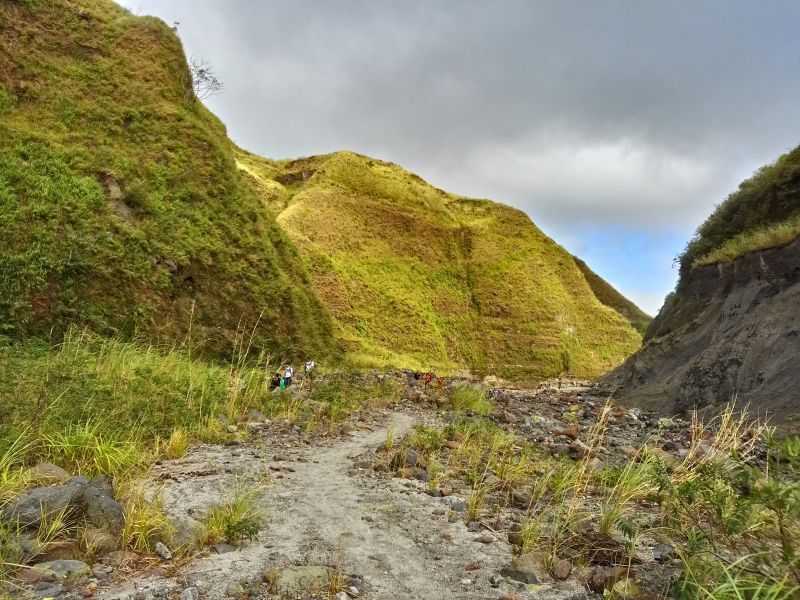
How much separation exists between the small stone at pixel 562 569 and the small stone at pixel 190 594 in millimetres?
2593

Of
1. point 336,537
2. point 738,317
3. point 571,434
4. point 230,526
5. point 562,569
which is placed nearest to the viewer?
point 562,569

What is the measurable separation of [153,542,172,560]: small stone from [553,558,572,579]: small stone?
2969 millimetres

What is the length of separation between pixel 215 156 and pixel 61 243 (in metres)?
9.29

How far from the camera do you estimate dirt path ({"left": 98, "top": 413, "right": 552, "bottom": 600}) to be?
3.54m

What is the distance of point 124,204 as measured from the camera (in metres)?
16.1

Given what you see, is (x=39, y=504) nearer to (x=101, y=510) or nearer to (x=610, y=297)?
(x=101, y=510)

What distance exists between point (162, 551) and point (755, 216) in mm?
24579

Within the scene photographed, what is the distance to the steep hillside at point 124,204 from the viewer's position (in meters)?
13.0

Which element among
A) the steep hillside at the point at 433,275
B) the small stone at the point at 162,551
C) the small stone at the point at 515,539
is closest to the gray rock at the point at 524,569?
the small stone at the point at 515,539

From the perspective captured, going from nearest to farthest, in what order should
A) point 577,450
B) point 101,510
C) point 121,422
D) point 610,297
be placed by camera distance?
point 101,510
point 121,422
point 577,450
point 610,297

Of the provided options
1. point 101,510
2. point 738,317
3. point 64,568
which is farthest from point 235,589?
point 738,317

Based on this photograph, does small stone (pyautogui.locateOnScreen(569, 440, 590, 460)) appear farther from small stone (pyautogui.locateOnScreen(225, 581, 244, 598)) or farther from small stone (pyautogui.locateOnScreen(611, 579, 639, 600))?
small stone (pyautogui.locateOnScreen(225, 581, 244, 598))

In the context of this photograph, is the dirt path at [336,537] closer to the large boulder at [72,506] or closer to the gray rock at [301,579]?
the gray rock at [301,579]

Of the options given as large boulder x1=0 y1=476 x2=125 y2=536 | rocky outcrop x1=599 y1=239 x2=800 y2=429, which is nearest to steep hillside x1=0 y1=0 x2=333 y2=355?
large boulder x1=0 y1=476 x2=125 y2=536
